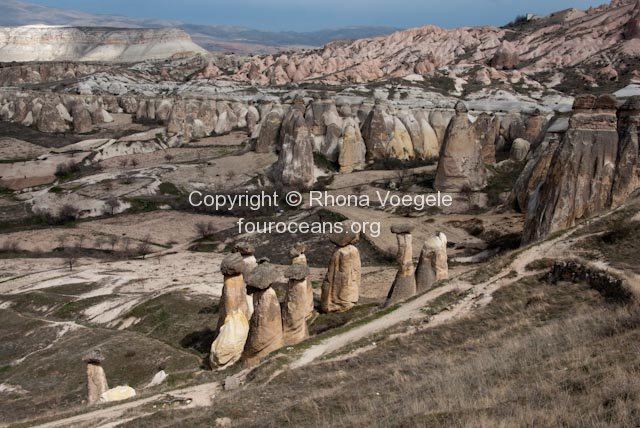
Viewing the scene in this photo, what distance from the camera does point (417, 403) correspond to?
7074 mm

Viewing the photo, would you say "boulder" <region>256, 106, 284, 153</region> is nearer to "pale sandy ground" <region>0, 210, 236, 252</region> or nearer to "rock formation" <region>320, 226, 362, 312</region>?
"pale sandy ground" <region>0, 210, 236, 252</region>

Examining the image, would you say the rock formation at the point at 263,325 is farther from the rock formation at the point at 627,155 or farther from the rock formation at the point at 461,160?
the rock formation at the point at 461,160

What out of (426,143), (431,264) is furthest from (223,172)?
(431,264)

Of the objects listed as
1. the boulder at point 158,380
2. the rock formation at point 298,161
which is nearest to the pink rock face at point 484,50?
the rock formation at point 298,161

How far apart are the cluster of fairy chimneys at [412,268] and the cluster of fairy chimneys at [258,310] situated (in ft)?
5.09

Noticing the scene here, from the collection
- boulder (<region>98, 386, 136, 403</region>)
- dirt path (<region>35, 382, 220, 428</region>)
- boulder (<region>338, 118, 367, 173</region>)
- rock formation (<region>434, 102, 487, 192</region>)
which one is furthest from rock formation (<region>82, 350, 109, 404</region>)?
boulder (<region>338, 118, 367, 173</region>)

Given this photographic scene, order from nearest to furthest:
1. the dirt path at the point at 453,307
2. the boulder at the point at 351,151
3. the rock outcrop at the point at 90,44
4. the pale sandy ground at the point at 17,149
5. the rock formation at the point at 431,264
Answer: the dirt path at the point at 453,307 → the rock formation at the point at 431,264 → the boulder at the point at 351,151 → the pale sandy ground at the point at 17,149 → the rock outcrop at the point at 90,44

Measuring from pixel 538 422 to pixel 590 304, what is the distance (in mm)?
7003

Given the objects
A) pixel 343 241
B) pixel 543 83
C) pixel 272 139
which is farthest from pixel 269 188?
pixel 543 83

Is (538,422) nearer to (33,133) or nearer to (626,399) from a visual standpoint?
(626,399)

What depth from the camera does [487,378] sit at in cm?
768

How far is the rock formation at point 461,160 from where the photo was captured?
3519 cm

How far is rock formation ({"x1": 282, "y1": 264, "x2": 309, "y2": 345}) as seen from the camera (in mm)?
14797

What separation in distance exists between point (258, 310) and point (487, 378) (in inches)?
276
